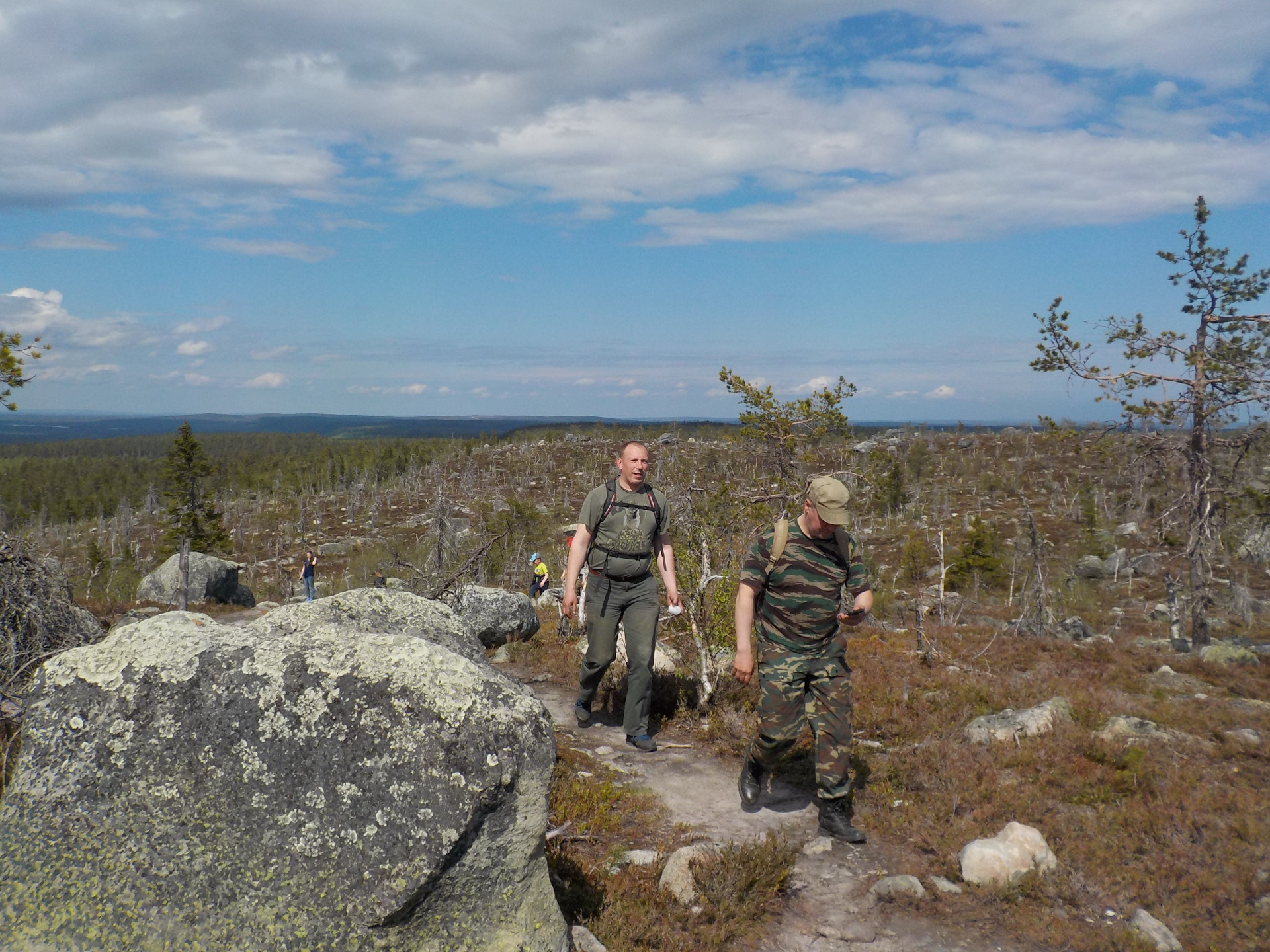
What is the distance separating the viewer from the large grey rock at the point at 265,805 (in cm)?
329

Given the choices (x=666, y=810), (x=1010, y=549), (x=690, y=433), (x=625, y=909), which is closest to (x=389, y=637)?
(x=625, y=909)

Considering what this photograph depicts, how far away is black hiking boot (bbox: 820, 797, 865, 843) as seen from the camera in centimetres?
604

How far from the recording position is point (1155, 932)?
466 centimetres

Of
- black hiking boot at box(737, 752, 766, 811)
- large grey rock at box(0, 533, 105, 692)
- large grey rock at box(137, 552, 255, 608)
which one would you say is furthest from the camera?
large grey rock at box(137, 552, 255, 608)

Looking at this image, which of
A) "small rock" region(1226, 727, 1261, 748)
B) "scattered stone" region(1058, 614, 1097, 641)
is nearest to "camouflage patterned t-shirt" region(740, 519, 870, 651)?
"small rock" region(1226, 727, 1261, 748)

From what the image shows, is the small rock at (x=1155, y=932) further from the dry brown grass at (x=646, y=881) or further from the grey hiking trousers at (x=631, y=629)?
the grey hiking trousers at (x=631, y=629)

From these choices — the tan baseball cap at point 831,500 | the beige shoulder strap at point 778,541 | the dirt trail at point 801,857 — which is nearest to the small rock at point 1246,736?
the dirt trail at point 801,857

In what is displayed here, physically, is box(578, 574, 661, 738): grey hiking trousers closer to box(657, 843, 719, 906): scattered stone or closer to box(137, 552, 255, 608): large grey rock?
box(657, 843, 719, 906): scattered stone

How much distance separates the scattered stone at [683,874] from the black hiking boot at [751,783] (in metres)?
1.02

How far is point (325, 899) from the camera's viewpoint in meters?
3.34

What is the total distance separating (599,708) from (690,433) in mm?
155025

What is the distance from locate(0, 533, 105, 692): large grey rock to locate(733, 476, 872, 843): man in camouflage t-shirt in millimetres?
7107

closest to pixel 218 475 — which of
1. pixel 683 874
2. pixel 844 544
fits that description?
pixel 844 544

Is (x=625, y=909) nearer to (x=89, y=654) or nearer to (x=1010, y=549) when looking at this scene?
(x=89, y=654)
